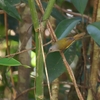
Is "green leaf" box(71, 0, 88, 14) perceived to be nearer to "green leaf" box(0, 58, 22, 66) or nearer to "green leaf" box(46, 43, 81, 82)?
"green leaf" box(46, 43, 81, 82)

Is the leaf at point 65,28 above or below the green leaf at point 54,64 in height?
above

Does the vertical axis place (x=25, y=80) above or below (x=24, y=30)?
below

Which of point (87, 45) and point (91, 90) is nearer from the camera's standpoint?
point (91, 90)

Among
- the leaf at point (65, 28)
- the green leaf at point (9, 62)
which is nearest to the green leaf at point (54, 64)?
the leaf at point (65, 28)

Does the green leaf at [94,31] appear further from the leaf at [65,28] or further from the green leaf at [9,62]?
the green leaf at [9,62]

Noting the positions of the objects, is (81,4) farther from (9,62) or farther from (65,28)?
(9,62)

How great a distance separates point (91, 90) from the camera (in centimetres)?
79

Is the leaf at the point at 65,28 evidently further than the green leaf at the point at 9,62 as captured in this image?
Yes

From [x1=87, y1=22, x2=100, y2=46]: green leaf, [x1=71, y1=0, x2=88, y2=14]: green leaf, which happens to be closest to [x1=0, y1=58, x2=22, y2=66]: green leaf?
[x1=87, y1=22, x2=100, y2=46]: green leaf

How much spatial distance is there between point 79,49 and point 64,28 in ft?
0.76

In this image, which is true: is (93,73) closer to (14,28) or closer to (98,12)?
(98,12)

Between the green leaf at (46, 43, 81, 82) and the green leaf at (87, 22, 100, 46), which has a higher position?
the green leaf at (87, 22, 100, 46)

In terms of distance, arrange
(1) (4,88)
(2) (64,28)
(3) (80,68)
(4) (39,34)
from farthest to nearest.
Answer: (1) (4,88) < (3) (80,68) < (2) (64,28) < (4) (39,34)

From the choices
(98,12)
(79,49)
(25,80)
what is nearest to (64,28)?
(98,12)
